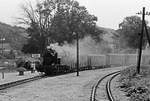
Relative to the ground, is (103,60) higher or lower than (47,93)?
higher

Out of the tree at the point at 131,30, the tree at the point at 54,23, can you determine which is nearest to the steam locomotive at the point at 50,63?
the tree at the point at 54,23

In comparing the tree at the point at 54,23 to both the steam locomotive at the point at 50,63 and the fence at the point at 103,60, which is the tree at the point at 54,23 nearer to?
the fence at the point at 103,60

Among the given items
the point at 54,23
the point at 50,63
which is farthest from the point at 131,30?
the point at 50,63

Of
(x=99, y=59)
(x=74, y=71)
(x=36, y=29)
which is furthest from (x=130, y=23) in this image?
(x=74, y=71)

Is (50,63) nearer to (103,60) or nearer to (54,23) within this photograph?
(103,60)

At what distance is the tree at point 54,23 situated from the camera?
228 feet

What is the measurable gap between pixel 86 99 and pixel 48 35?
53.6 meters

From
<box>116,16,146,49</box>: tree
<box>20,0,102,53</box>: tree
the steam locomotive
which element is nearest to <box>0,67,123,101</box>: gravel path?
the steam locomotive

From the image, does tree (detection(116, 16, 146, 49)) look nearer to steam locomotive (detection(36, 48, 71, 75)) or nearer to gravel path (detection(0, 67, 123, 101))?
steam locomotive (detection(36, 48, 71, 75))

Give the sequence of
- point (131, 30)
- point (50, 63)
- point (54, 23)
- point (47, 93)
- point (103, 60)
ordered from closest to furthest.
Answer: point (47, 93) → point (50, 63) → point (103, 60) → point (54, 23) → point (131, 30)

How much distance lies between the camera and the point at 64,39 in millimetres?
72125

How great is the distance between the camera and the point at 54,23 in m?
69.6

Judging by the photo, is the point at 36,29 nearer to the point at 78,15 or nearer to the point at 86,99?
the point at 78,15

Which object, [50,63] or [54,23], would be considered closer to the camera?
[50,63]
